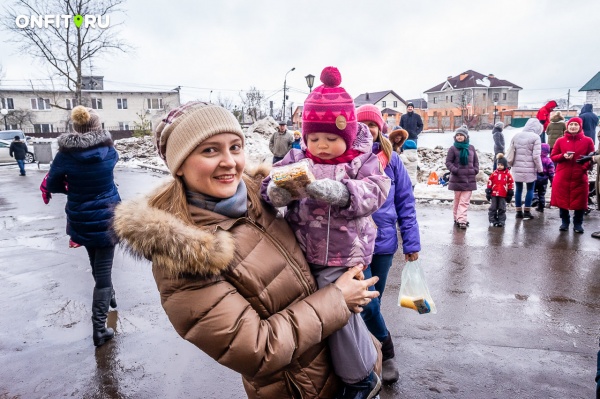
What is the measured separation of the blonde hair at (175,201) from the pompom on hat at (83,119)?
2.76 metres

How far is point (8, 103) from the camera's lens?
50.0m

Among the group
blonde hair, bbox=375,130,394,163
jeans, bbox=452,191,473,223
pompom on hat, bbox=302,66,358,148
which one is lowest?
jeans, bbox=452,191,473,223

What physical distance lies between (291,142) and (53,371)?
383 inches

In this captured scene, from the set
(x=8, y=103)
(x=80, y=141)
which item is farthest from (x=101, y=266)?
(x=8, y=103)

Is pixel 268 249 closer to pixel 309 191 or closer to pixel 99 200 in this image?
pixel 309 191

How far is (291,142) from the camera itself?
1266 cm

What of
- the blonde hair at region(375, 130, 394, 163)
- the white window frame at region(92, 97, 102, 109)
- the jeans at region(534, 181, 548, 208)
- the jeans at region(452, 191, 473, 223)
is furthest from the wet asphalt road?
the white window frame at region(92, 97, 102, 109)

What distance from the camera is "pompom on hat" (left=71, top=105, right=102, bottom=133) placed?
3969 millimetres

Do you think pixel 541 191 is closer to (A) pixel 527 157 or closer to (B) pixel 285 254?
(A) pixel 527 157

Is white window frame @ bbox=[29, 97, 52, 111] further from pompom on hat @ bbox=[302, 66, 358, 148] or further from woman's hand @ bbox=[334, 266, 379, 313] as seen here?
woman's hand @ bbox=[334, 266, 379, 313]

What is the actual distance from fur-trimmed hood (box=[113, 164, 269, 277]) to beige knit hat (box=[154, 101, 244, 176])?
0.85 ft

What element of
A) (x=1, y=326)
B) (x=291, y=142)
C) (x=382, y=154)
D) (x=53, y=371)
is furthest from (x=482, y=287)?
(x=291, y=142)

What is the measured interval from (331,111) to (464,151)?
6.93 metres

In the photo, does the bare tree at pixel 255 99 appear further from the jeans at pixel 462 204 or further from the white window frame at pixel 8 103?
the jeans at pixel 462 204
